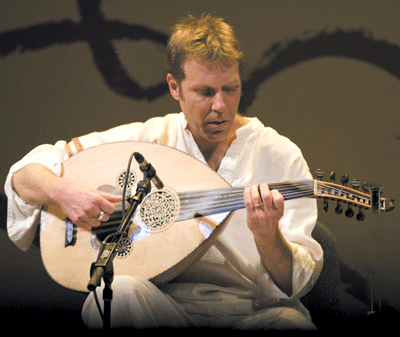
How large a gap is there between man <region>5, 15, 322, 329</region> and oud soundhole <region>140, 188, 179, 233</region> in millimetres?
152

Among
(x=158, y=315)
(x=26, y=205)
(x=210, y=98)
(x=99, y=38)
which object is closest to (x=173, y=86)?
(x=210, y=98)

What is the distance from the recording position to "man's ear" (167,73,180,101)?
2226 mm

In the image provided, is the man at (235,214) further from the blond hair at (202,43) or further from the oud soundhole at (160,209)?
the oud soundhole at (160,209)

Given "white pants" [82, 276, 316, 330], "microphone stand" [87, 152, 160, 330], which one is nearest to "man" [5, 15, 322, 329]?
"white pants" [82, 276, 316, 330]

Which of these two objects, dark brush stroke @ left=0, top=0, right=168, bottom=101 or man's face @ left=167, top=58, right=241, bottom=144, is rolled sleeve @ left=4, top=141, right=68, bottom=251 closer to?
dark brush stroke @ left=0, top=0, right=168, bottom=101

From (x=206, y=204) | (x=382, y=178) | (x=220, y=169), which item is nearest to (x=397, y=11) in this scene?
(x=382, y=178)

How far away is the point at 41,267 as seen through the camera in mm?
2271

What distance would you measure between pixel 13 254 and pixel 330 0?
2110 mm

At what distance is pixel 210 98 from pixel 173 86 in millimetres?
242

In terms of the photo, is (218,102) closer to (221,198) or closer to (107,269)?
(221,198)

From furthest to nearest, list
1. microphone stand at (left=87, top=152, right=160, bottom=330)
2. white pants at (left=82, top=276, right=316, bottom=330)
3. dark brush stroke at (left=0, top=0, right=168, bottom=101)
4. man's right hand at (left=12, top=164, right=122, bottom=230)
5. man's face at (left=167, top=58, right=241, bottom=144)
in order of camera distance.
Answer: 1. dark brush stroke at (left=0, top=0, right=168, bottom=101)
2. man's face at (left=167, top=58, right=241, bottom=144)
3. man's right hand at (left=12, top=164, right=122, bottom=230)
4. white pants at (left=82, top=276, right=316, bottom=330)
5. microphone stand at (left=87, top=152, right=160, bottom=330)

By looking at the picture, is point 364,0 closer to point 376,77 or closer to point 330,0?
point 330,0

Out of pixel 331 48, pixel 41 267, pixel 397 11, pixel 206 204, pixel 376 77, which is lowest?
pixel 41 267

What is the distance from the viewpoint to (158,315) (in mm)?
1885
